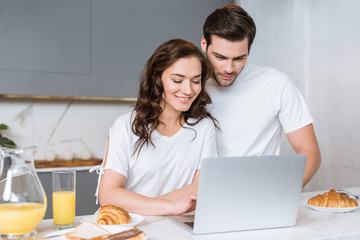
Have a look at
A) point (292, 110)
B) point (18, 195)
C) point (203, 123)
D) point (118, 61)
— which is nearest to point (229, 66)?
point (203, 123)

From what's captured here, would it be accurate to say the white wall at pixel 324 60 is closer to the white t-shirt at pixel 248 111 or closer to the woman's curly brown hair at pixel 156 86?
the white t-shirt at pixel 248 111

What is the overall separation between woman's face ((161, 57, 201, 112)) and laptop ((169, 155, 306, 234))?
588 mm

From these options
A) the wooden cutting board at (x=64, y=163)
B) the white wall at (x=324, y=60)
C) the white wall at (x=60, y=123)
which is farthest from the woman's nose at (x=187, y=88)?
the white wall at (x=60, y=123)

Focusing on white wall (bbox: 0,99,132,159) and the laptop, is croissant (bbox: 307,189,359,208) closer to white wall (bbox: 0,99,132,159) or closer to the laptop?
the laptop

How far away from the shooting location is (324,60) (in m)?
3.53

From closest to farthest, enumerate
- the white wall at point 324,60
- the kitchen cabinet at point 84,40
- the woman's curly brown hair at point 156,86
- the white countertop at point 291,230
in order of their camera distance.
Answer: the white countertop at point 291,230 < the woman's curly brown hair at point 156,86 < the kitchen cabinet at point 84,40 < the white wall at point 324,60

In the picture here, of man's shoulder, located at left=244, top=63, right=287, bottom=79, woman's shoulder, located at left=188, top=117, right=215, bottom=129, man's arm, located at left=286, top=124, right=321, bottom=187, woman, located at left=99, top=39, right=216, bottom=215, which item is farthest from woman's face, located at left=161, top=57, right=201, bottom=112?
man's arm, located at left=286, top=124, right=321, bottom=187

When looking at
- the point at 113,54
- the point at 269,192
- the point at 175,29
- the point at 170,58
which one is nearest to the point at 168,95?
the point at 170,58

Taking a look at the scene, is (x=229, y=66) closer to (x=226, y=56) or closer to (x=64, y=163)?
(x=226, y=56)

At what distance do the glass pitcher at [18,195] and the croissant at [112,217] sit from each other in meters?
0.17

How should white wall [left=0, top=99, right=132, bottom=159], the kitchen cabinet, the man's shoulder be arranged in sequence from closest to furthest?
the man's shoulder < the kitchen cabinet < white wall [left=0, top=99, right=132, bottom=159]

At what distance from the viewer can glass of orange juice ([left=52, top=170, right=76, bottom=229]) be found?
1.25m

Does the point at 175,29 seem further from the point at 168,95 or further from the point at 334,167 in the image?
the point at 168,95

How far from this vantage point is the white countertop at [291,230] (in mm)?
1216
